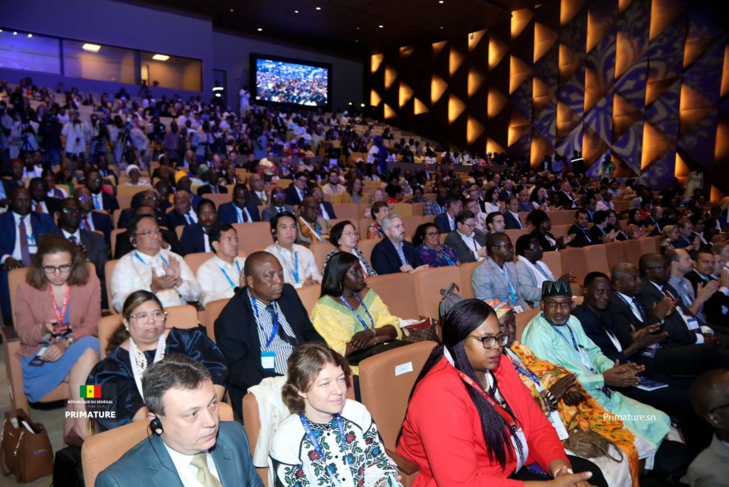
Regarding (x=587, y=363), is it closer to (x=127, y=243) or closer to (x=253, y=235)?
(x=253, y=235)

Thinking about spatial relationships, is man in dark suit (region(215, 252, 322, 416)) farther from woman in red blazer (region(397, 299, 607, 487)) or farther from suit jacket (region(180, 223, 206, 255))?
suit jacket (region(180, 223, 206, 255))

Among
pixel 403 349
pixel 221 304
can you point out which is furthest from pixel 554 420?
pixel 221 304

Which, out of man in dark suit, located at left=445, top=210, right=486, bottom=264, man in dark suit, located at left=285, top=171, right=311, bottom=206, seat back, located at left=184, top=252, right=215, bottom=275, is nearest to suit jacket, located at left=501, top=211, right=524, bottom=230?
man in dark suit, located at left=445, top=210, right=486, bottom=264

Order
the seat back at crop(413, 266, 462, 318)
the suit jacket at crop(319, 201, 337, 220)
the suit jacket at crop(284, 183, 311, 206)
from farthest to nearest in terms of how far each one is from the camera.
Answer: the suit jacket at crop(284, 183, 311, 206)
the suit jacket at crop(319, 201, 337, 220)
the seat back at crop(413, 266, 462, 318)

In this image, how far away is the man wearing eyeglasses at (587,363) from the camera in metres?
2.89

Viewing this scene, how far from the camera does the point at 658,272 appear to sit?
14.2ft

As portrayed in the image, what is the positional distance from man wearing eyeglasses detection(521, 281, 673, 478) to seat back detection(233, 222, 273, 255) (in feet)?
10.5

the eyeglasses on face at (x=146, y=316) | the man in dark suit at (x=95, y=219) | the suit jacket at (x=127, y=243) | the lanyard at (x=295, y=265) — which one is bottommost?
the eyeglasses on face at (x=146, y=316)

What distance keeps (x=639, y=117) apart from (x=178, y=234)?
14230mm

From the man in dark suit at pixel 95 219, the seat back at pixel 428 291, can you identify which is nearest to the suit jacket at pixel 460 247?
the seat back at pixel 428 291

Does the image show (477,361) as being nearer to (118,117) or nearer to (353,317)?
(353,317)

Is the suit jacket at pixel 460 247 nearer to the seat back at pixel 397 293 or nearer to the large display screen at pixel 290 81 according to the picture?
the seat back at pixel 397 293

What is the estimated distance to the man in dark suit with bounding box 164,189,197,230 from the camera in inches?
230

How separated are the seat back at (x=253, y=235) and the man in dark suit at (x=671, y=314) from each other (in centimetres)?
354
